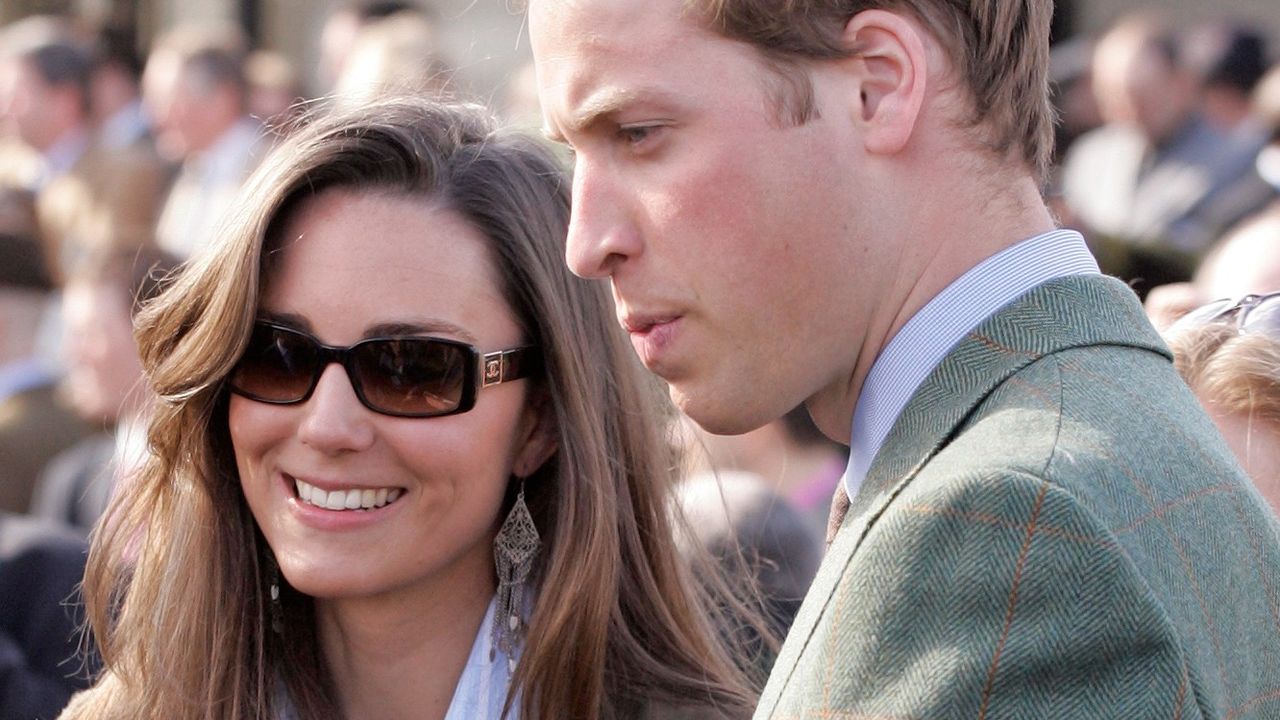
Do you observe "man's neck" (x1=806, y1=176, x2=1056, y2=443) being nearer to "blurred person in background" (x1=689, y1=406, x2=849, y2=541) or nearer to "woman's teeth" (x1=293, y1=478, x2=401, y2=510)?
"woman's teeth" (x1=293, y1=478, x2=401, y2=510)

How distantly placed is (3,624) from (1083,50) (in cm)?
802

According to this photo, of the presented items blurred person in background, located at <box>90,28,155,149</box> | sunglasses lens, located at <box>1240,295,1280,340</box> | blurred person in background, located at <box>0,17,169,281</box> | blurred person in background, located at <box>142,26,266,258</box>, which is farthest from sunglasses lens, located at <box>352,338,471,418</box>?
blurred person in background, located at <box>90,28,155,149</box>

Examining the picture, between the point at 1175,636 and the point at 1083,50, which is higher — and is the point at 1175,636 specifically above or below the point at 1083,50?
above

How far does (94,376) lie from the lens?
18.1 feet

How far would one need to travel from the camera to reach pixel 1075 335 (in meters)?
1.53

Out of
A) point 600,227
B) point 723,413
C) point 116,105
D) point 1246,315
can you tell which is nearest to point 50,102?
point 116,105

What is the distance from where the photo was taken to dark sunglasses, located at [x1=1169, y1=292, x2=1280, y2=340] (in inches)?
104

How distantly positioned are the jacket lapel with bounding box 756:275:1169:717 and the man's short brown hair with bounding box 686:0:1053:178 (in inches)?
9.0

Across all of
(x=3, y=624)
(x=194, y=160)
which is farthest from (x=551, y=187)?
(x=194, y=160)

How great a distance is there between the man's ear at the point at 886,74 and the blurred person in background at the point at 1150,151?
5.63 metres

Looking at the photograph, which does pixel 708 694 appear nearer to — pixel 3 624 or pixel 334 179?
pixel 334 179

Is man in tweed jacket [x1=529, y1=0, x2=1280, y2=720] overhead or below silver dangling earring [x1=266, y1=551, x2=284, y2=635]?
overhead

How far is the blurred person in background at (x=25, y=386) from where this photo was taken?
5680 mm

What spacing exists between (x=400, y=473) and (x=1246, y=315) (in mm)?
1456
